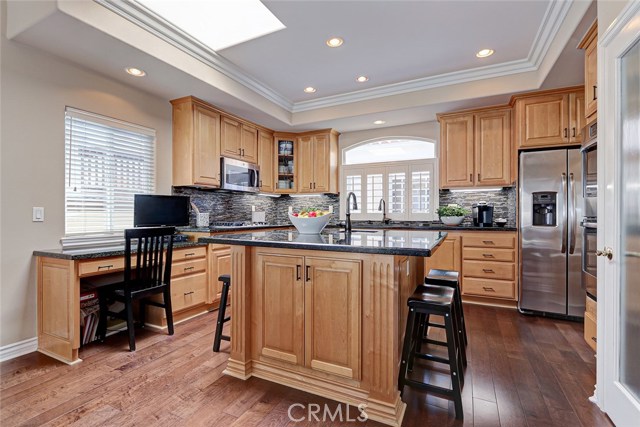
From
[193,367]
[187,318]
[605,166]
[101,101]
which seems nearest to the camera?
[605,166]

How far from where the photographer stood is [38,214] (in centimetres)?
261

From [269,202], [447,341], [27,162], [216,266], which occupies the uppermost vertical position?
[27,162]

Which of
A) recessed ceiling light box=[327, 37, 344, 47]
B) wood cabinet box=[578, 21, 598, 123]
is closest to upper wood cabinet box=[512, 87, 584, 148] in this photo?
wood cabinet box=[578, 21, 598, 123]

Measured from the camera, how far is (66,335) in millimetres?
2338

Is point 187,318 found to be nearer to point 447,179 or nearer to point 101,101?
point 101,101

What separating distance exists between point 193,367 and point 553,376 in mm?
2551

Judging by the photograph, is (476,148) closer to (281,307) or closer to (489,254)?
(489,254)

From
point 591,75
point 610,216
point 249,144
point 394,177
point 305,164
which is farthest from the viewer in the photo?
point 305,164

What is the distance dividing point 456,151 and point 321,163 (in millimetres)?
2109

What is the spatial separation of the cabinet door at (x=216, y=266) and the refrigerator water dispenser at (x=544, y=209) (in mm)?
3609

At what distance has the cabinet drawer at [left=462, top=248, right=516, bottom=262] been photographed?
3678 millimetres

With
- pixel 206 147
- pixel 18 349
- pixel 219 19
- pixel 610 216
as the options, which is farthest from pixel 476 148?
pixel 18 349

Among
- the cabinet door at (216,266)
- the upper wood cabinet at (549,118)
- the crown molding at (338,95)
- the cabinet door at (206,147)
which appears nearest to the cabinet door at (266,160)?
the crown molding at (338,95)

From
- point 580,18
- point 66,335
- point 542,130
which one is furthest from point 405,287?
point 542,130
